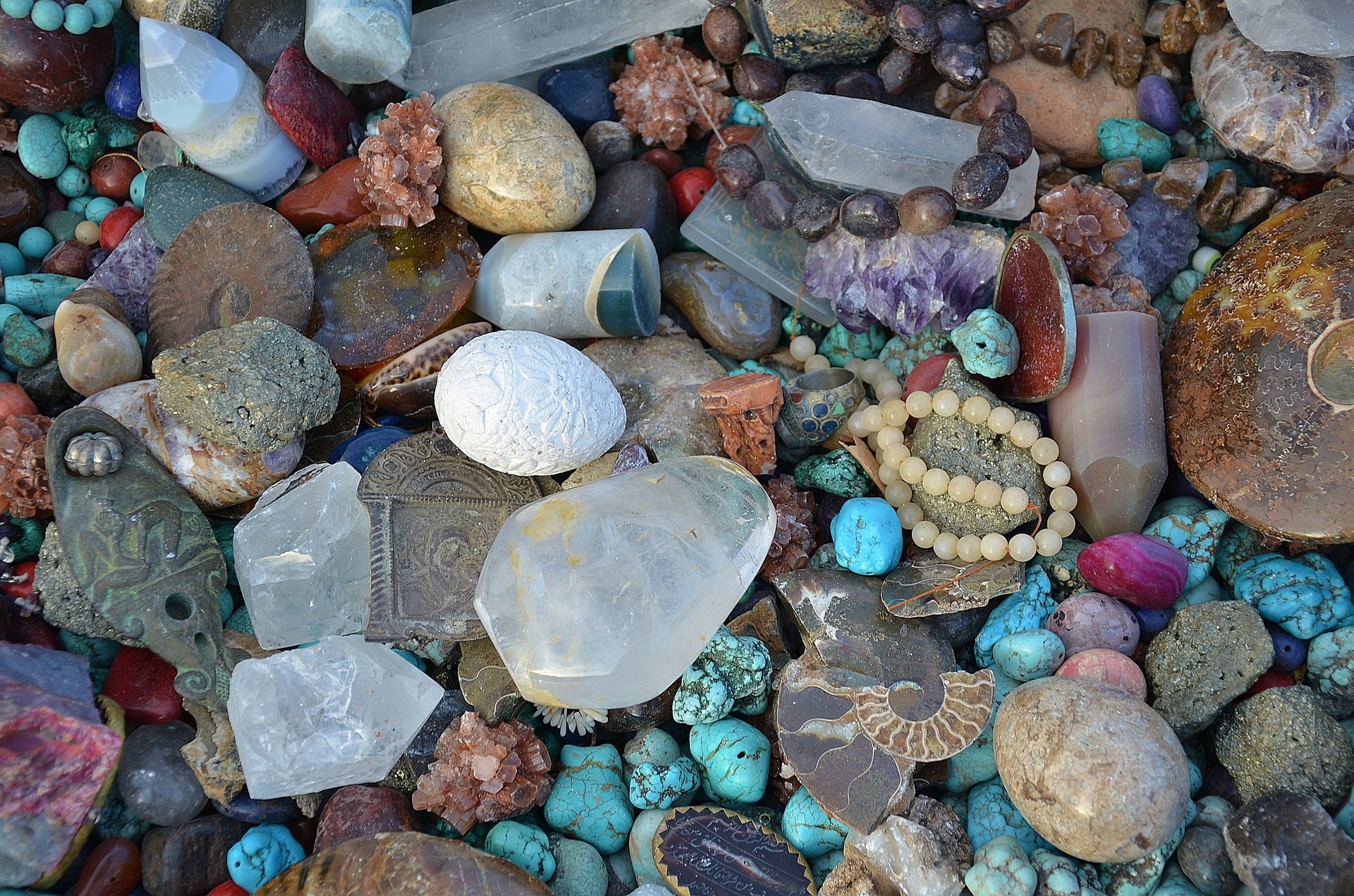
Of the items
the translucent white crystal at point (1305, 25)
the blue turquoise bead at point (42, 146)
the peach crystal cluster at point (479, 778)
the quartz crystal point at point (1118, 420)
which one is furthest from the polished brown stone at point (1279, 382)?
the blue turquoise bead at point (42, 146)

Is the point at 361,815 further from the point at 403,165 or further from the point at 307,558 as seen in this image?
the point at 403,165

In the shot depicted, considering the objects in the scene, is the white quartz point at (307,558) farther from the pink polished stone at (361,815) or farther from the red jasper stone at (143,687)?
the pink polished stone at (361,815)

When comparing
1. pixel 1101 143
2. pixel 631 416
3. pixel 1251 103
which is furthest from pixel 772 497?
pixel 1251 103

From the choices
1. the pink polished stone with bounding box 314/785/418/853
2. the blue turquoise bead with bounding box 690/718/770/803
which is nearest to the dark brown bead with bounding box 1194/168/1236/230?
the blue turquoise bead with bounding box 690/718/770/803

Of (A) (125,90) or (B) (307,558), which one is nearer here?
(B) (307,558)

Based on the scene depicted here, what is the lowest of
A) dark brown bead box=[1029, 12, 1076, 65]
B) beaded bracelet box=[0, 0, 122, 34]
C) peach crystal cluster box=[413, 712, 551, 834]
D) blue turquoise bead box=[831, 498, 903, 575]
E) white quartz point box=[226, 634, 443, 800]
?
peach crystal cluster box=[413, 712, 551, 834]

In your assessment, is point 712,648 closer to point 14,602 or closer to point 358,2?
point 14,602

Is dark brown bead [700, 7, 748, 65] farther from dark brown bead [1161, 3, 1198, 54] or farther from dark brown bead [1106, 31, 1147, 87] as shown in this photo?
dark brown bead [1161, 3, 1198, 54]

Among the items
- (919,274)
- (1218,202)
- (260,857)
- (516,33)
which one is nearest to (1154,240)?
(1218,202)
